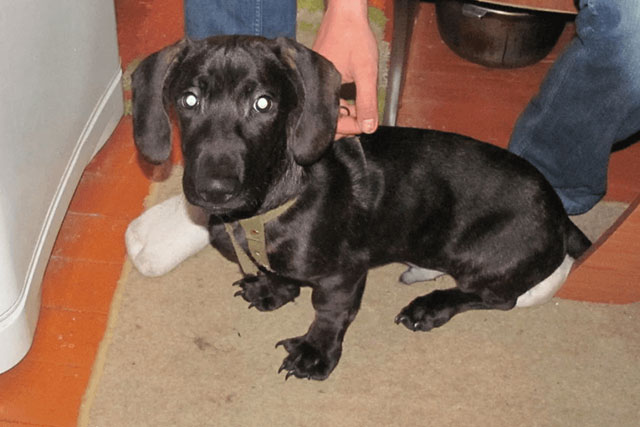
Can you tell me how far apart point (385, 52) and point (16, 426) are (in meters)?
2.96

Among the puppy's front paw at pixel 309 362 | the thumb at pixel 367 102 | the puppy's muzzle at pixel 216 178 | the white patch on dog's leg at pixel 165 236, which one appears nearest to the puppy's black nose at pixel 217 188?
the puppy's muzzle at pixel 216 178

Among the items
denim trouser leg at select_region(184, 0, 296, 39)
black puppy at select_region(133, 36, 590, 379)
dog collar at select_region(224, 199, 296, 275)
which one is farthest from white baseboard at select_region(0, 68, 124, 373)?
denim trouser leg at select_region(184, 0, 296, 39)

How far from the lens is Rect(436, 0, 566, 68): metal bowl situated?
4621 millimetres

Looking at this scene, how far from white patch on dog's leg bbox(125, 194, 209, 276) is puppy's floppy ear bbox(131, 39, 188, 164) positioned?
875 millimetres

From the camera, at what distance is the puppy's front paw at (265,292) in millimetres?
3523

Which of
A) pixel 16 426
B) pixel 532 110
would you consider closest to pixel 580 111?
pixel 532 110

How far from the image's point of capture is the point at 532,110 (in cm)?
365

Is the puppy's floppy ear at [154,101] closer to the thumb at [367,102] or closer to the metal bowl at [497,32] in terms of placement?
the thumb at [367,102]

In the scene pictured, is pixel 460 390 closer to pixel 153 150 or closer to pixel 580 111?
pixel 580 111

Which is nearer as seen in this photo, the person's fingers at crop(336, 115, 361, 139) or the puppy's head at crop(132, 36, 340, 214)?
the puppy's head at crop(132, 36, 340, 214)

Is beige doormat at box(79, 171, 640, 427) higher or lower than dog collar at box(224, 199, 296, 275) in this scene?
lower

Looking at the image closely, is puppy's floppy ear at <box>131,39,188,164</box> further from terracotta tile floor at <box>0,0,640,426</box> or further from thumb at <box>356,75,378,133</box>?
terracotta tile floor at <box>0,0,640,426</box>

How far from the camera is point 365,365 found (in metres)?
3.37

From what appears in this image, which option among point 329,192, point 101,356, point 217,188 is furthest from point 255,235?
point 101,356
